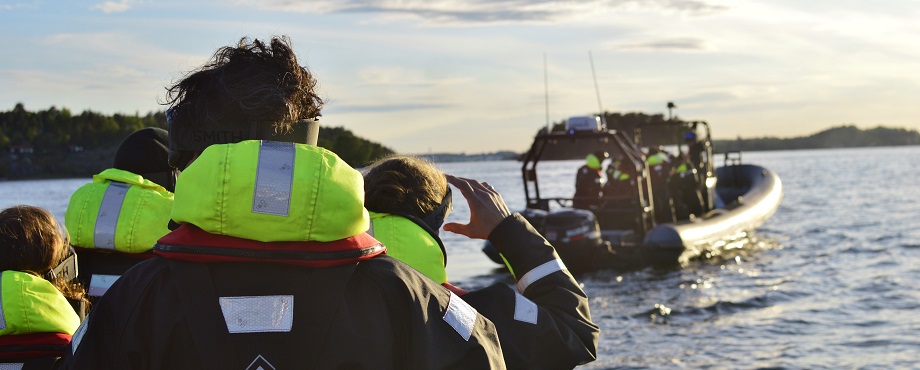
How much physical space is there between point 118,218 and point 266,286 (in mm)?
1702

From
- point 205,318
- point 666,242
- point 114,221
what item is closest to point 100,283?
point 114,221

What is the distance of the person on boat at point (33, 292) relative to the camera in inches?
94.1

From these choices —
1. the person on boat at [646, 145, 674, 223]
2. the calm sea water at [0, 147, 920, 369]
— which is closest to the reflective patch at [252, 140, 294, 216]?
the calm sea water at [0, 147, 920, 369]

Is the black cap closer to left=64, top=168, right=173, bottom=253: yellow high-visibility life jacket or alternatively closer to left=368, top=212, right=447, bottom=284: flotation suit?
left=64, top=168, right=173, bottom=253: yellow high-visibility life jacket

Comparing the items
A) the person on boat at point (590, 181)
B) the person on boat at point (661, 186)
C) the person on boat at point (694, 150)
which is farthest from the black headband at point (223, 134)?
the person on boat at point (694, 150)

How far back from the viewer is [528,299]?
234 cm

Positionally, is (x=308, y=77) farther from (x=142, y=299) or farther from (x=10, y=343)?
(x=10, y=343)

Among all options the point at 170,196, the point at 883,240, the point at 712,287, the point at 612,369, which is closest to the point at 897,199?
the point at 883,240

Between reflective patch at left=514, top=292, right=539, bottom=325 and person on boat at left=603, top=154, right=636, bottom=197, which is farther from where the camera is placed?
person on boat at left=603, top=154, right=636, bottom=197

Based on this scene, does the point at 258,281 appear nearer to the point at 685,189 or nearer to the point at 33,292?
the point at 33,292

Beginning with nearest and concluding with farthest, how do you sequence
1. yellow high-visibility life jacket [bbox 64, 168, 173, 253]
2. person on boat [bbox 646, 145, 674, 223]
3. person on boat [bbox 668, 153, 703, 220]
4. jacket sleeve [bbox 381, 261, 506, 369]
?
1. jacket sleeve [bbox 381, 261, 506, 369]
2. yellow high-visibility life jacket [bbox 64, 168, 173, 253]
3. person on boat [bbox 646, 145, 674, 223]
4. person on boat [bbox 668, 153, 703, 220]

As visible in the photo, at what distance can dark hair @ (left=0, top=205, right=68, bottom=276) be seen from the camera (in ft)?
8.29

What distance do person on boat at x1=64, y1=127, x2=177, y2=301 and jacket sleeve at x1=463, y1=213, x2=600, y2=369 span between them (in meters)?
1.28

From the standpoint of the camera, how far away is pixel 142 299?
1574 mm
